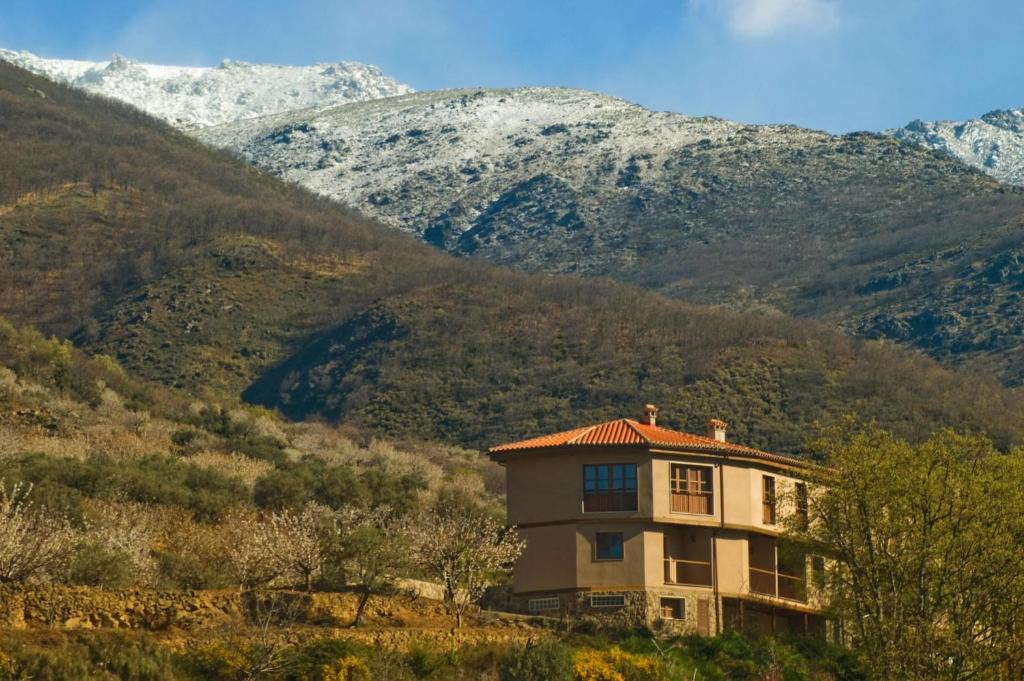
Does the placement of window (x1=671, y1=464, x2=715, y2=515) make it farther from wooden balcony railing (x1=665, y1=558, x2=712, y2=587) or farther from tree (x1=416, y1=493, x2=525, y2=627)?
tree (x1=416, y1=493, x2=525, y2=627)

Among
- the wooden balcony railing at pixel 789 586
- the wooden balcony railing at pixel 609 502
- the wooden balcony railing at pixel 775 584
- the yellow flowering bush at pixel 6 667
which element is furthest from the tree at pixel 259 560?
the wooden balcony railing at pixel 789 586

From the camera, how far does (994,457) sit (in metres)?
46.7

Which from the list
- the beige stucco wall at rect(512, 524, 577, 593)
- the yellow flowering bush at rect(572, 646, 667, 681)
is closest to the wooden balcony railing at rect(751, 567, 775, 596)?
the beige stucco wall at rect(512, 524, 577, 593)

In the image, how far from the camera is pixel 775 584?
51.4 m

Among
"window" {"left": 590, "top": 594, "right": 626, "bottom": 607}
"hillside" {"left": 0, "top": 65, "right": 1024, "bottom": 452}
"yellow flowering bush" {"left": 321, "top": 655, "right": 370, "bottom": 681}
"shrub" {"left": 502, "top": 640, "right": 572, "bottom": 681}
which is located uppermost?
"hillside" {"left": 0, "top": 65, "right": 1024, "bottom": 452}

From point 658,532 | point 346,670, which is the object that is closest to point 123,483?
point 658,532

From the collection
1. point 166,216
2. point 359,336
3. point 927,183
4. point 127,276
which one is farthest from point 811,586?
point 927,183

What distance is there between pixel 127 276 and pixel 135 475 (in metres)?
85.1

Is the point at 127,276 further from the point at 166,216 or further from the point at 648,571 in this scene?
the point at 648,571

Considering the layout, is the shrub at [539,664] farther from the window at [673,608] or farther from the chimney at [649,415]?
the chimney at [649,415]

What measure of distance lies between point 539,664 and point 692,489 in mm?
11561

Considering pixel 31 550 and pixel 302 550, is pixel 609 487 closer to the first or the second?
pixel 302 550

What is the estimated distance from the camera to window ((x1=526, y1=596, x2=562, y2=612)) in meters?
49.2

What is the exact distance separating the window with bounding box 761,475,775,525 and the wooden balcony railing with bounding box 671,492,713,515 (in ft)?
6.00
